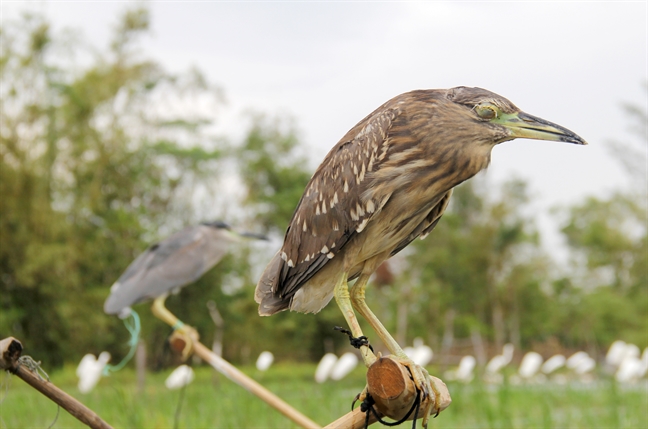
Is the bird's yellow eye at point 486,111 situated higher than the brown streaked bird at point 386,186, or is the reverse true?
the bird's yellow eye at point 486,111

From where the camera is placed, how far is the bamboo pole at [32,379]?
1.49m

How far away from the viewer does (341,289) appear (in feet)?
5.76

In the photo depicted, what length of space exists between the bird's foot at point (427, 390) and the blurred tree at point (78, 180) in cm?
1027

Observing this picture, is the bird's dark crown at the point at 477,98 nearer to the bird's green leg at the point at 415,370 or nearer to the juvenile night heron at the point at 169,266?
the bird's green leg at the point at 415,370

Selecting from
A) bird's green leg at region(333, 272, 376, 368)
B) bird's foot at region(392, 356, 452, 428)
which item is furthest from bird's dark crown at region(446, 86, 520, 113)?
bird's foot at region(392, 356, 452, 428)

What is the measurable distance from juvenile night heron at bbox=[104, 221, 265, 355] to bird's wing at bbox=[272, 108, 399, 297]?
2.80 meters

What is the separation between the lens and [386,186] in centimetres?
164

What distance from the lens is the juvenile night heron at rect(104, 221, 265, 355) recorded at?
195 inches

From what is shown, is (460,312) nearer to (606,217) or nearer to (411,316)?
(411,316)

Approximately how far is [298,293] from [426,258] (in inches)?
695

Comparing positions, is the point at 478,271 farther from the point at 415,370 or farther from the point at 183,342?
the point at 415,370

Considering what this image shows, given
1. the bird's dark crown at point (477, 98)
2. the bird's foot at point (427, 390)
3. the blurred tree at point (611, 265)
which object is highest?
the bird's dark crown at point (477, 98)

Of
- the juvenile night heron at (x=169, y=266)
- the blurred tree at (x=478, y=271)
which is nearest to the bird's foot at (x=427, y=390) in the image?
the juvenile night heron at (x=169, y=266)

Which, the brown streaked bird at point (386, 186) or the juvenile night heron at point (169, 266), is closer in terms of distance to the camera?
the brown streaked bird at point (386, 186)
